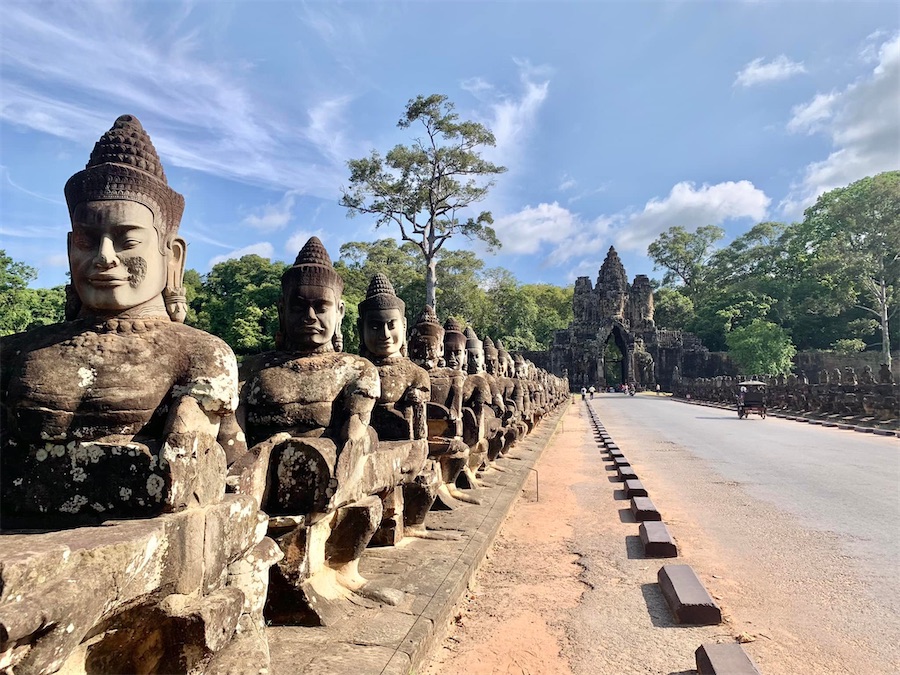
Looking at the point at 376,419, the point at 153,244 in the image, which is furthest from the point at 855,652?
the point at 153,244

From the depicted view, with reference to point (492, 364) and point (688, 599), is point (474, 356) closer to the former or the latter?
point (492, 364)

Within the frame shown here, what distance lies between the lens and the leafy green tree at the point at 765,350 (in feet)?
152

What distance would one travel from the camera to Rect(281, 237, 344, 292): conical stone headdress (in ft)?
13.3

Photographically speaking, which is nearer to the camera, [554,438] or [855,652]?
[855,652]

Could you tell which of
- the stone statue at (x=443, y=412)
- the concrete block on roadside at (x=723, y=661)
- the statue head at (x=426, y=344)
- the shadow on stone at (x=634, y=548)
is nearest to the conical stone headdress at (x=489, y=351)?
the stone statue at (x=443, y=412)

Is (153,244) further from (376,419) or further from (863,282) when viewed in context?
(863,282)

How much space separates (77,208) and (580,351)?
191 ft

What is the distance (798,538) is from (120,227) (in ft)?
21.0

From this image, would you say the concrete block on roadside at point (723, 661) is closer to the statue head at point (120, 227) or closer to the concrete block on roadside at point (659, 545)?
the concrete block on roadside at point (659, 545)

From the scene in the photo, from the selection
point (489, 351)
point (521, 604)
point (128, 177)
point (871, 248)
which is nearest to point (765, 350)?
point (871, 248)

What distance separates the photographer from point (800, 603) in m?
4.43

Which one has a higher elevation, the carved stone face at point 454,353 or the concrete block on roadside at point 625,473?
the carved stone face at point 454,353

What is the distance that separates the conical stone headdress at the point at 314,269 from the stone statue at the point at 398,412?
1214 millimetres

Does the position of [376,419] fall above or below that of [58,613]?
above
